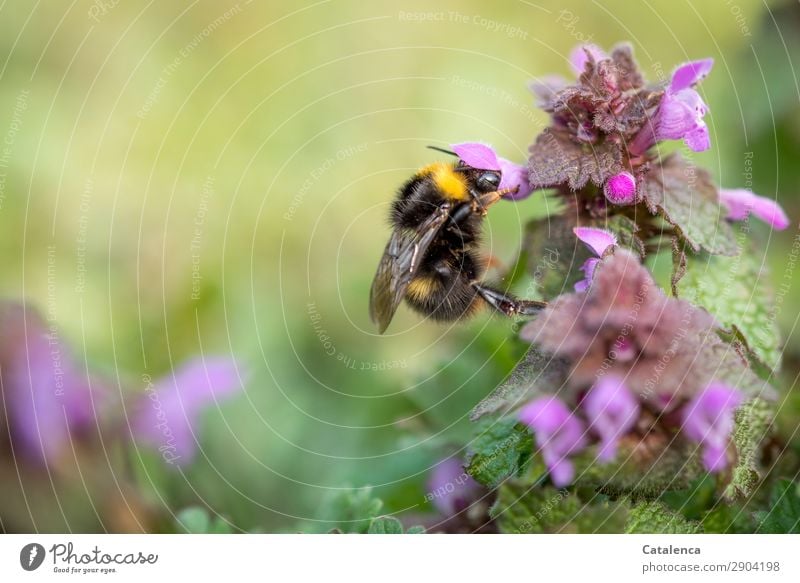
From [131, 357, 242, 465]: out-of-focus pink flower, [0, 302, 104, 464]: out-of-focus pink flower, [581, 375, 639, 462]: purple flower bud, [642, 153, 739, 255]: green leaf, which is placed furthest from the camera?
[131, 357, 242, 465]: out-of-focus pink flower

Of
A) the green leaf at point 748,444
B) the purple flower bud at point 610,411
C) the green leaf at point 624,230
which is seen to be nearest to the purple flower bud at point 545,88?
the green leaf at point 624,230

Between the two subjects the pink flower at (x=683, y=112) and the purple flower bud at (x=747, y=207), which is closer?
the pink flower at (x=683, y=112)

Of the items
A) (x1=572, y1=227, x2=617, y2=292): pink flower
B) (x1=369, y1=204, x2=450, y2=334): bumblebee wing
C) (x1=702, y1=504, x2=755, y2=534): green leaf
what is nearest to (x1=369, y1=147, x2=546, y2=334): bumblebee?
(x1=369, y1=204, x2=450, y2=334): bumblebee wing

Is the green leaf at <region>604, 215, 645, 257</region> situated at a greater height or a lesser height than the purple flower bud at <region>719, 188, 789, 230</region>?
lesser

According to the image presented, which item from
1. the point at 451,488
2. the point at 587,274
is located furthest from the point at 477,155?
the point at 451,488

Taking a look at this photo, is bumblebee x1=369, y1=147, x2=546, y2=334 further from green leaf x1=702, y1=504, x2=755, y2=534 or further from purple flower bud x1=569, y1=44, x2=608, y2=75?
green leaf x1=702, y1=504, x2=755, y2=534

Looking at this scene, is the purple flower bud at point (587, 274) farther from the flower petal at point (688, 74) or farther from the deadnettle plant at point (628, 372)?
the flower petal at point (688, 74)

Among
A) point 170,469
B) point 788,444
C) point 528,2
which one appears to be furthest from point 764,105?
point 170,469
